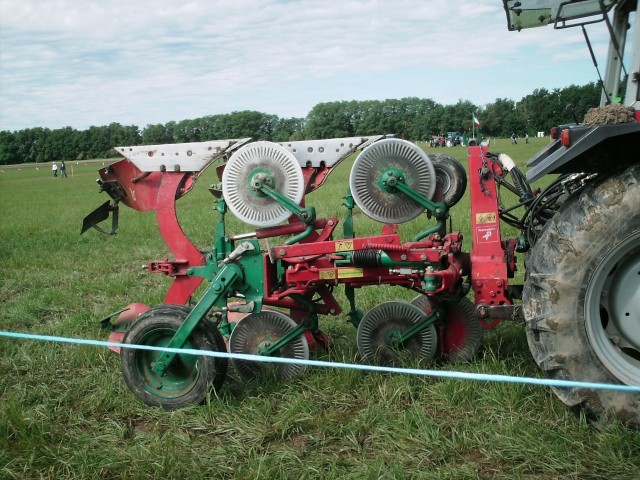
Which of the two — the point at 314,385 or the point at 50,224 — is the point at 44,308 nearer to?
the point at 314,385

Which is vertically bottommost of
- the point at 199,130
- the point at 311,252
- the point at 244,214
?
the point at 311,252

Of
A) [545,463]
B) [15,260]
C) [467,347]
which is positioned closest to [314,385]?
[467,347]

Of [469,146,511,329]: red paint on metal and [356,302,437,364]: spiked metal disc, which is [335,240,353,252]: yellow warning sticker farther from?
[469,146,511,329]: red paint on metal

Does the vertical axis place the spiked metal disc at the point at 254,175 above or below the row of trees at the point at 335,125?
below

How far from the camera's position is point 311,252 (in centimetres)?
457

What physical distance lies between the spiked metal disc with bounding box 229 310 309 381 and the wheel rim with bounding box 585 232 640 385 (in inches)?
80.4

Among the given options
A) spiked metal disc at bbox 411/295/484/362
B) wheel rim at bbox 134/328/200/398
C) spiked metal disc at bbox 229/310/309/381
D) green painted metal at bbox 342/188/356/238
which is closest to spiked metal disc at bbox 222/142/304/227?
green painted metal at bbox 342/188/356/238

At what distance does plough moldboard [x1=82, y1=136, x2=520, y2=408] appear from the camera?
4.44 m

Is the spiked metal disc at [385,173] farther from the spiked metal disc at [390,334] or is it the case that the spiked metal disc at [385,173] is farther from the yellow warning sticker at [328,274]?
the spiked metal disc at [390,334]

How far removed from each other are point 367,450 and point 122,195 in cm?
284

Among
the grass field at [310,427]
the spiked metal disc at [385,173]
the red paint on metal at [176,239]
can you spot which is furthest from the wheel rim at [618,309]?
the red paint on metal at [176,239]

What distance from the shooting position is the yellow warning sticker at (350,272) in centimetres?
455

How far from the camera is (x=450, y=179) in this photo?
17.4 ft

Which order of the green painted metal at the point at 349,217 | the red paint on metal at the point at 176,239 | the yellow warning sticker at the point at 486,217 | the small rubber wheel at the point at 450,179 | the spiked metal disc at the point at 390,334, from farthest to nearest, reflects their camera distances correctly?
the small rubber wheel at the point at 450,179 < the red paint on metal at the point at 176,239 < the spiked metal disc at the point at 390,334 < the green painted metal at the point at 349,217 < the yellow warning sticker at the point at 486,217
